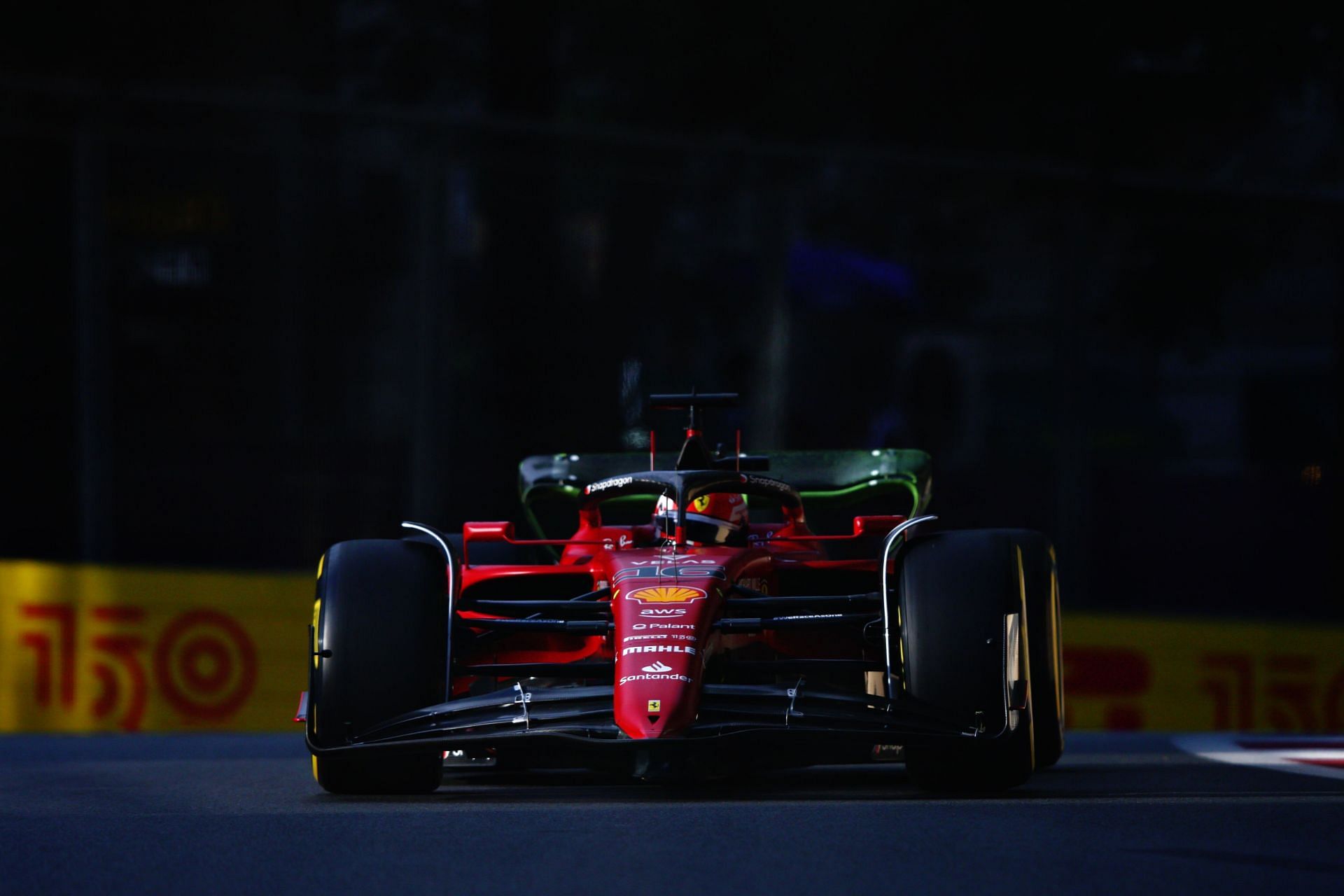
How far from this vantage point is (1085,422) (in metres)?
13.8

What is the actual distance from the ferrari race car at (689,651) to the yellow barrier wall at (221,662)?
168 inches

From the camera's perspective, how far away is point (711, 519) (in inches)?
325

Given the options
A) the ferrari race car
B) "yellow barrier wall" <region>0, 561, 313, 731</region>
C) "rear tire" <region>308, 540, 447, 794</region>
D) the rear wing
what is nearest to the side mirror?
the ferrari race car

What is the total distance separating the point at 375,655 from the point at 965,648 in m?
1.82

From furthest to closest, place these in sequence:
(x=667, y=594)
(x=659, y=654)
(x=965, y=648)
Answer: (x=667, y=594), (x=965, y=648), (x=659, y=654)

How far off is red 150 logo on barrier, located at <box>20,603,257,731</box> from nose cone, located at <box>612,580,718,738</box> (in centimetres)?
561

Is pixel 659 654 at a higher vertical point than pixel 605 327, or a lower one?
lower

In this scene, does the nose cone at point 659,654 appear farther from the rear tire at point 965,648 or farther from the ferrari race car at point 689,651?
the rear tire at point 965,648

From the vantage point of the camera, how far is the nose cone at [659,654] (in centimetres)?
660

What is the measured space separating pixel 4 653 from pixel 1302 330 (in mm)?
8064

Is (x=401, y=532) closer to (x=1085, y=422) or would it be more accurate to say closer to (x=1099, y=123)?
(x=1085, y=422)

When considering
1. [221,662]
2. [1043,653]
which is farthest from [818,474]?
[221,662]

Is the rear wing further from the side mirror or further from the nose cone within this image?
the nose cone

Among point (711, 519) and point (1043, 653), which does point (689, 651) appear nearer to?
point (1043, 653)
